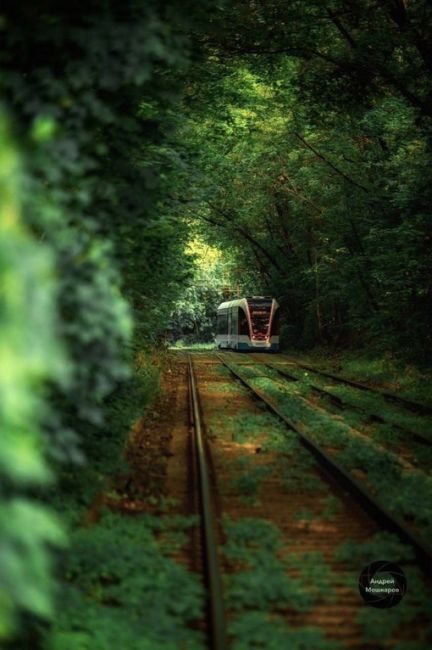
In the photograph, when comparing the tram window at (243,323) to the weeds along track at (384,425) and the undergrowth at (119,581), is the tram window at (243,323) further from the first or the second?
the undergrowth at (119,581)

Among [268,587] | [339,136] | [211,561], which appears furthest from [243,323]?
[268,587]

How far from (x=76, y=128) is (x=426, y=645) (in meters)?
4.13

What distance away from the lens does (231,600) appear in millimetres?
5156

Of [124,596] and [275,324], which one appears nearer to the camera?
[124,596]

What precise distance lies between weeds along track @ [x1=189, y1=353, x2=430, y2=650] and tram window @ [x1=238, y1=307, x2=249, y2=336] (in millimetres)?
28040

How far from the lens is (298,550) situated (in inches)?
249

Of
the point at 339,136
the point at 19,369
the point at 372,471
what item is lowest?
the point at 372,471

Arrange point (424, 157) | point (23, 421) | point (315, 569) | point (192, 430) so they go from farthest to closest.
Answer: point (424, 157) < point (192, 430) < point (315, 569) < point (23, 421)

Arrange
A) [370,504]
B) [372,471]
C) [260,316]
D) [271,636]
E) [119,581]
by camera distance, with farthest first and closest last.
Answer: [260,316] → [372,471] → [370,504] → [119,581] → [271,636]

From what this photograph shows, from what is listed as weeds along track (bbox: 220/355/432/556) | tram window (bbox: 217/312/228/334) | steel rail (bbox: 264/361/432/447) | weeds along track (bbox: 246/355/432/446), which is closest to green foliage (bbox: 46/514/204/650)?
weeds along track (bbox: 220/355/432/556)

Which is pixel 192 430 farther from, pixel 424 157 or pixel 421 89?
pixel 424 157

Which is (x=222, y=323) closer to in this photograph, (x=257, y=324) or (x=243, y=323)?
(x=243, y=323)

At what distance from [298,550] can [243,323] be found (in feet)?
108

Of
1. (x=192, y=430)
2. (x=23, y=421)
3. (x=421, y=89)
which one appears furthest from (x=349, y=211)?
(x=23, y=421)
